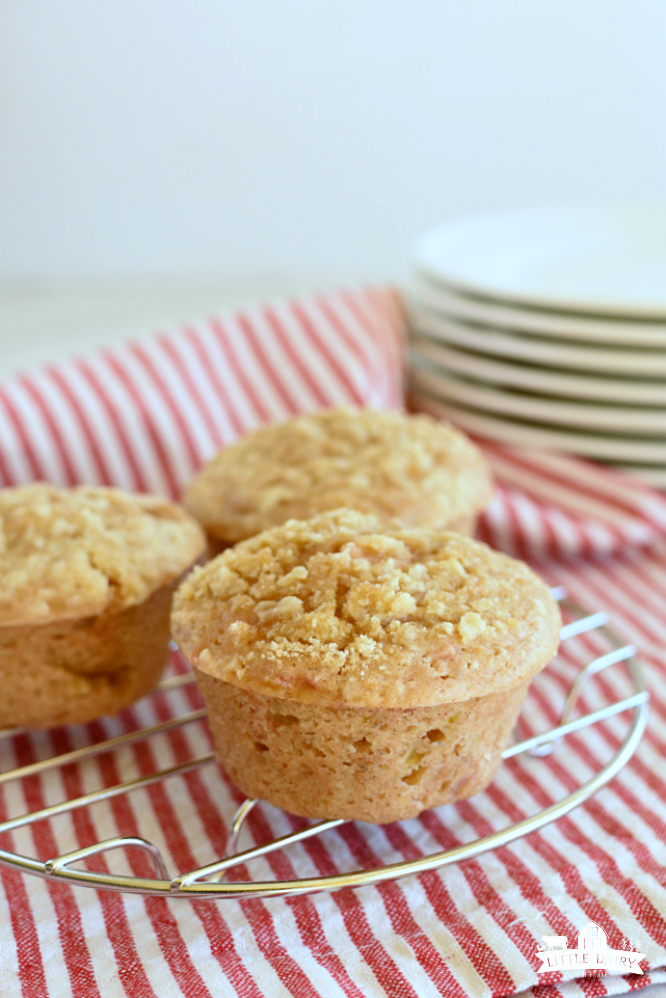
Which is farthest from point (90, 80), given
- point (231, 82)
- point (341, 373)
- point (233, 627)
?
point (233, 627)

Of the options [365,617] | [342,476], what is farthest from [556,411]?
[365,617]

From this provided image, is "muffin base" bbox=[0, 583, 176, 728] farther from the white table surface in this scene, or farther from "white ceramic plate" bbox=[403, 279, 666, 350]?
the white table surface

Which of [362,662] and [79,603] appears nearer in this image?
[362,662]

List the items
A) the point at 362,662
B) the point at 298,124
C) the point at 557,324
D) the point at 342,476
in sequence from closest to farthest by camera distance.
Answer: the point at 362,662
the point at 342,476
the point at 557,324
the point at 298,124

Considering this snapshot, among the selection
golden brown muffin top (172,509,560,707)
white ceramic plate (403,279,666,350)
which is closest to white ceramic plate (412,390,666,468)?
white ceramic plate (403,279,666,350)

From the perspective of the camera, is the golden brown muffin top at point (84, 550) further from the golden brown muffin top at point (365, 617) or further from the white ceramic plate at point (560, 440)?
the white ceramic plate at point (560, 440)

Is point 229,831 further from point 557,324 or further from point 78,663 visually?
point 557,324

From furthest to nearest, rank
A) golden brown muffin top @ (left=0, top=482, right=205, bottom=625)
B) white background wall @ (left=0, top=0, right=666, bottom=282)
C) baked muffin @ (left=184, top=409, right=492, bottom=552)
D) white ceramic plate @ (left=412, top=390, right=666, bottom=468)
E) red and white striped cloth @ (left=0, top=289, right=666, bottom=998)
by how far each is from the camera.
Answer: white background wall @ (left=0, top=0, right=666, bottom=282) → white ceramic plate @ (left=412, top=390, right=666, bottom=468) → baked muffin @ (left=184, top=409, right=492, bottom=552) → golden brown muffin top @ (left=0, top=482, right=205, bottom=625) → red and white striped cloth @ (left=0, top=289, right=666, bottom=998)
